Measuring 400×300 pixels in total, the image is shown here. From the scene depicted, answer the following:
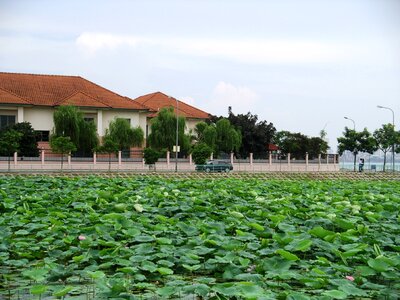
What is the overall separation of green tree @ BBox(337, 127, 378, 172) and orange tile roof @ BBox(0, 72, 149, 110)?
59.7ft

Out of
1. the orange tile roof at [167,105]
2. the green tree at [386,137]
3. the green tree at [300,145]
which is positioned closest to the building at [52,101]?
the orange tile roof at [167,105]

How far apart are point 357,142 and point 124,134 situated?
68.2ft

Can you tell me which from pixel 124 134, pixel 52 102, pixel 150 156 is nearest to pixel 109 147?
pixel 150 156

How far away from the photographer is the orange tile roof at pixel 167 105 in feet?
155

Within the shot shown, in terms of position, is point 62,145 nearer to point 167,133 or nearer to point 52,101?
point 52,101

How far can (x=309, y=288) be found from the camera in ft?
11.4

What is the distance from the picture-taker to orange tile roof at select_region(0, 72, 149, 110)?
1480 inches

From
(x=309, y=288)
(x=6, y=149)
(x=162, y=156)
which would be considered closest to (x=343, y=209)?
(x=309, y=288)

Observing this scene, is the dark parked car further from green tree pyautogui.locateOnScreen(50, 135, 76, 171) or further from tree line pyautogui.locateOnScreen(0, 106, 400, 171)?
green tree pyautogui.locateOnScreen(50, 135, 76, 171)

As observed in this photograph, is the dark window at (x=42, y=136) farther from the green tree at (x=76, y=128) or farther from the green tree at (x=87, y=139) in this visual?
the green tree at (x=87, y=139)

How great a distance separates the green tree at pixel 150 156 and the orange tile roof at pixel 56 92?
7.53 meters

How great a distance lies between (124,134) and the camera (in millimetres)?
38125

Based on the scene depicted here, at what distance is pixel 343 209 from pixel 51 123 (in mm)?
33779

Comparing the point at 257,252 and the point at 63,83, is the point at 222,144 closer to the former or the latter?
the point at 63,83
